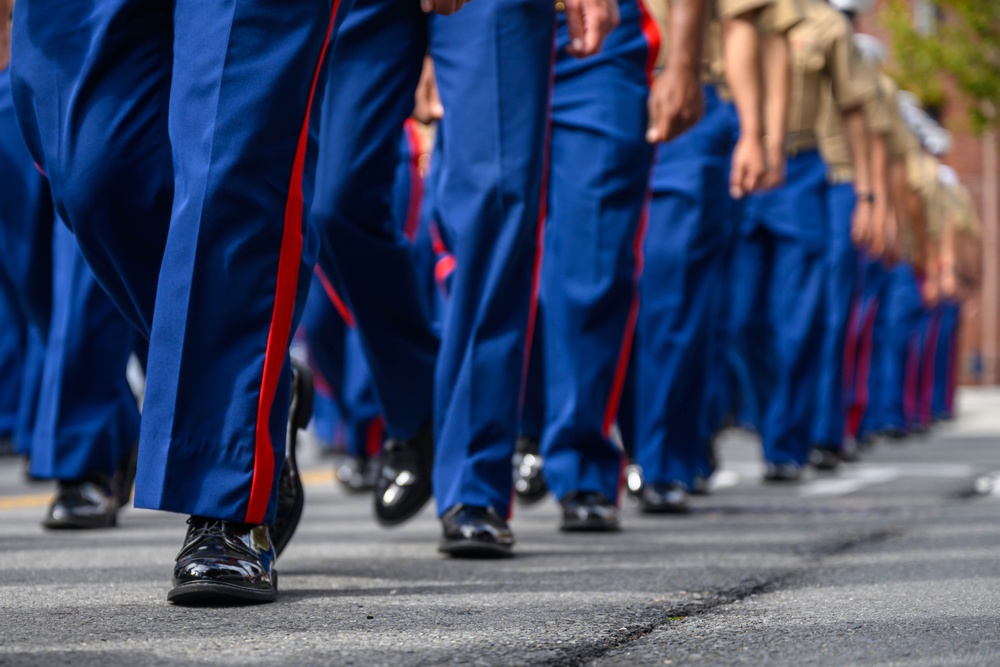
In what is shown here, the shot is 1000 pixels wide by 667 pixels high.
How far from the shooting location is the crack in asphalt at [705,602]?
2.30 meters

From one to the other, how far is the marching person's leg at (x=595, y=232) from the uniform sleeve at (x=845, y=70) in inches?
149

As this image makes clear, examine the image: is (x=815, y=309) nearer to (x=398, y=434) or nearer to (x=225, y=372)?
(x=398, y=434)

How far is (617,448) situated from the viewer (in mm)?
4449

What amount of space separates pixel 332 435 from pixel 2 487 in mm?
2244

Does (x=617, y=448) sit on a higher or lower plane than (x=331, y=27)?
lower

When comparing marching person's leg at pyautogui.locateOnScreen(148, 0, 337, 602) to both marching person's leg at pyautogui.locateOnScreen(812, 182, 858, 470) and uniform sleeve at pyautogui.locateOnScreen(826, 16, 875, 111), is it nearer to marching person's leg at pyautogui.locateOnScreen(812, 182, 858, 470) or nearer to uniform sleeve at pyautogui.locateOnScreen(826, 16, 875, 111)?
uniform sleeve at pyautogui.locateOnScreen(826, 16, 875, 111)

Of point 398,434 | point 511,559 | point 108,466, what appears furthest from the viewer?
point 108,466

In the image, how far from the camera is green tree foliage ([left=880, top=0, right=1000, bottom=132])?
628 inches

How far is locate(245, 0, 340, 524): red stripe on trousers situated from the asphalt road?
192 mm

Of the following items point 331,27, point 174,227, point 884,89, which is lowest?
point 174,227

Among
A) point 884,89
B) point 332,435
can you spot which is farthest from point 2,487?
point 884,89

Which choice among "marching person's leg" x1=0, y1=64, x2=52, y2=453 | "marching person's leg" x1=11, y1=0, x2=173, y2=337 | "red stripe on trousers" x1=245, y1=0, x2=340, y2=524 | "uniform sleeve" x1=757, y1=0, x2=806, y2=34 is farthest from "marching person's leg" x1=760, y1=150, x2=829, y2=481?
"red stripe on trousers" x1=245, y1=0, x2=340, y2=524

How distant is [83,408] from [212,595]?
1783 mm

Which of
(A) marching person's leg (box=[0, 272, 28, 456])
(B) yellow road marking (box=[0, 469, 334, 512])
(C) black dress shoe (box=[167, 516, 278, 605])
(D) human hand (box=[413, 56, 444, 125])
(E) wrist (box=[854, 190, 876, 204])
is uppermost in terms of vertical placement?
(E) wrist (box=[854, 190, 876, 204])
